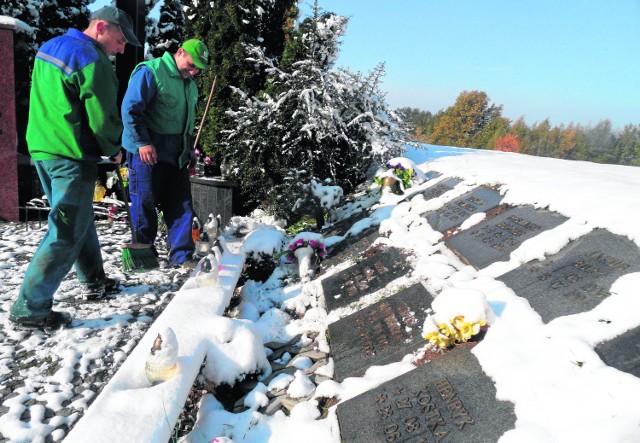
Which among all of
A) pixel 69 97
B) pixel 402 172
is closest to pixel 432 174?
pixel 402 172

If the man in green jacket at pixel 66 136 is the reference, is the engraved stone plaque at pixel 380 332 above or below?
below

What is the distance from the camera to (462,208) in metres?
3.78

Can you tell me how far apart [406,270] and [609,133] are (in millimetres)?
62186

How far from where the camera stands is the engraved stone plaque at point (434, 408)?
1536 mm

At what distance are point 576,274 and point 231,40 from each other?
568cm

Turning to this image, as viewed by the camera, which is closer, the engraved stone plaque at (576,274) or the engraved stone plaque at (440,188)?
the engraved stone plaque at (576,274)

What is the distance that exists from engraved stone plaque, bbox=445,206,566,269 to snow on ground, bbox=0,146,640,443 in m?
0.09

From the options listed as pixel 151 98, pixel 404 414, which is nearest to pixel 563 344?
pixel 404 414

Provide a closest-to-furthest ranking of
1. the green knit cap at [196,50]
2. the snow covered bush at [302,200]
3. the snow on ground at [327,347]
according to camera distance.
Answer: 1. the snow on ground at [327,347]
2. the green knit cap at [196,50]
3. the snow covered bush at [302,200]

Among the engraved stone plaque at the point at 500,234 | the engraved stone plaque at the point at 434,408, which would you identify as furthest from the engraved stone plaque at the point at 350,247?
the engraved stone plaque at the point at 434,408

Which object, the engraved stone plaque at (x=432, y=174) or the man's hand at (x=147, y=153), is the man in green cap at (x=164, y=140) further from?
the engraved stone plaque at (x=432, y=174)

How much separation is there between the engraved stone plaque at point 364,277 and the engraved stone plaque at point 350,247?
32 cm

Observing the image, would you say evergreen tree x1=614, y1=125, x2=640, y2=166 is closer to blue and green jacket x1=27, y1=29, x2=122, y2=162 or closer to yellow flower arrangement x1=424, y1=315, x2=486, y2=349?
yellow flower arrangement x1=424, y1=315, x2=486, y2=349

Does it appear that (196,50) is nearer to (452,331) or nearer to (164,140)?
(164,140)
